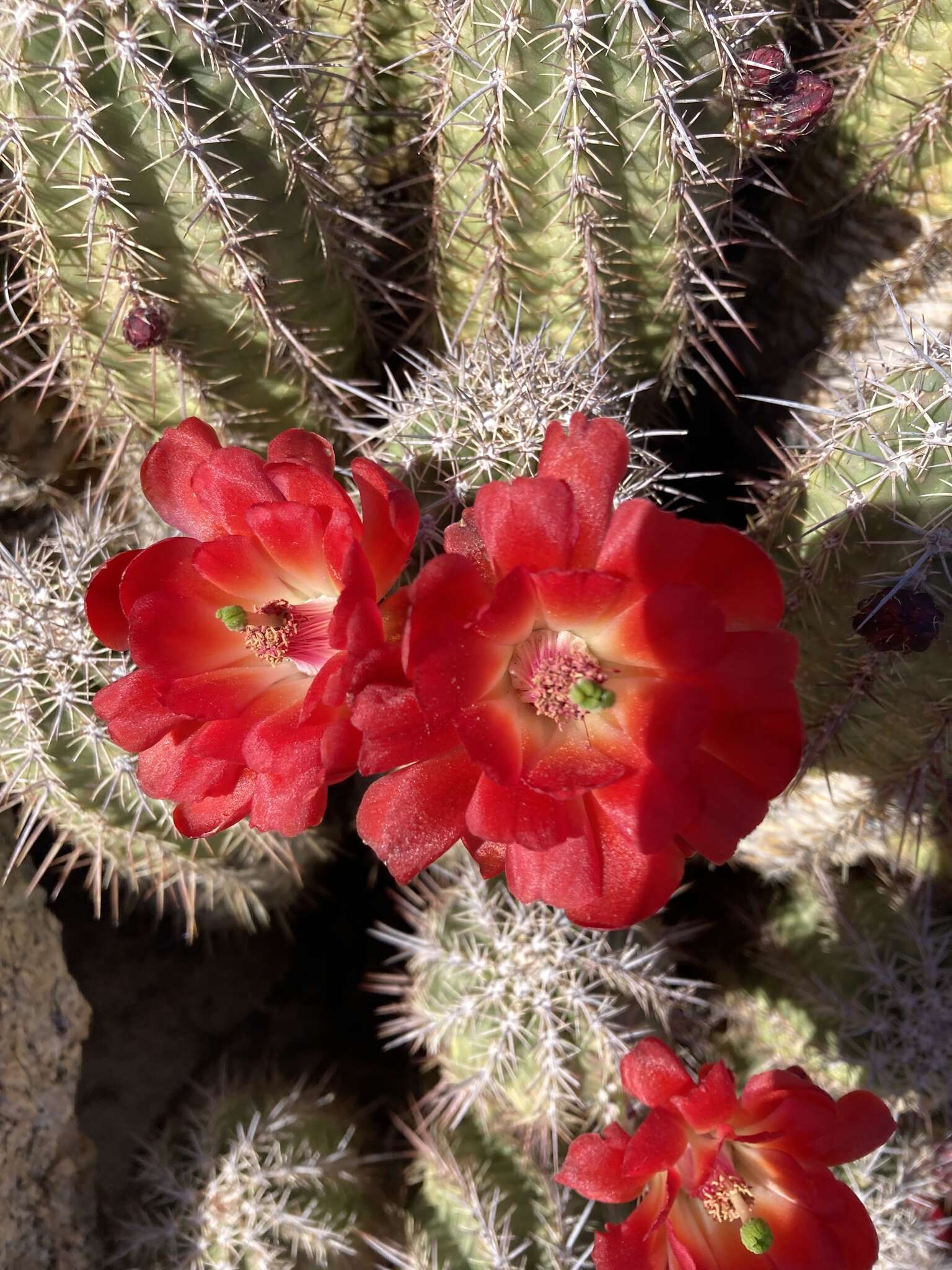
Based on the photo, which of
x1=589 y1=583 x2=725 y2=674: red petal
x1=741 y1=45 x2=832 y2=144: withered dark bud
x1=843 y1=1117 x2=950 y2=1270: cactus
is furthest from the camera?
x1=843 y1=1117 x2=950 y2=1270: cactus

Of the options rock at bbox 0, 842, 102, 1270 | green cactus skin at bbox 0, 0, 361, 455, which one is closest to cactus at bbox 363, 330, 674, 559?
green cactus skin at bbox 0, 0, 361, 455

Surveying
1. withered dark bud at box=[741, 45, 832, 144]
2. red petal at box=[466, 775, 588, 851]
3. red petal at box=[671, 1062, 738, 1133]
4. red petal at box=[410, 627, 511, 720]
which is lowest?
red petal at box=[671, 1062, 738, 1133]

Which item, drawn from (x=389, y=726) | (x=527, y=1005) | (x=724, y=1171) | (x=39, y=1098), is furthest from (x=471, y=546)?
(x=39, y=1098)

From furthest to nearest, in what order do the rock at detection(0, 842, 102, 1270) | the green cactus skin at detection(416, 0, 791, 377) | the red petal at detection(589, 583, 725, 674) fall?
the rock at detection(0, 842, 102, 1270), the green cactus skin at detection(416, 0, 791, 377), the red petal at detection(589, 583, 725, 674)

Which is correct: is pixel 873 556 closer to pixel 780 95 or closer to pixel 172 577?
pixel 780 95

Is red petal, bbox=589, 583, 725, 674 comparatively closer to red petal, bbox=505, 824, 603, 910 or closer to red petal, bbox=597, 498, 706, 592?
red petal, bbox=597, 498, 706, 592

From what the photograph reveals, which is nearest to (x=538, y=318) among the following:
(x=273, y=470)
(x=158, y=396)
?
(x=158, y=396)

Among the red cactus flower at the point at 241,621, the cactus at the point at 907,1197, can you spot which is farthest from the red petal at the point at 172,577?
the cactus at the point at 907,1197
